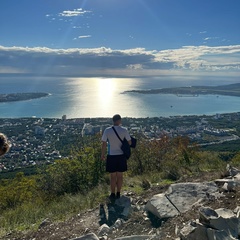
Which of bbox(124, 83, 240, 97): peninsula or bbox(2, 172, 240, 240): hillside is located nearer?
bbox(2, 172, 240, 240): hillside

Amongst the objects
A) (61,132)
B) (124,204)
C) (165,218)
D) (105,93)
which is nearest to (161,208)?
(165,218)

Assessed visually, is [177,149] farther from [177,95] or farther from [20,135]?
[177,95]

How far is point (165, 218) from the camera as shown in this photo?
432 centimetres

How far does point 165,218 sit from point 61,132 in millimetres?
41115

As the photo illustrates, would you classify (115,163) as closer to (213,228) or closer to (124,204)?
(124,204)

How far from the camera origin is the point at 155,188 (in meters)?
5.88

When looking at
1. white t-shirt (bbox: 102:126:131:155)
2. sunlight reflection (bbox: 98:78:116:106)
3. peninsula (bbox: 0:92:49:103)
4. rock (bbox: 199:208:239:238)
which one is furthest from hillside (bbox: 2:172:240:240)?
peninsula (bbox: 0:92:49:103)

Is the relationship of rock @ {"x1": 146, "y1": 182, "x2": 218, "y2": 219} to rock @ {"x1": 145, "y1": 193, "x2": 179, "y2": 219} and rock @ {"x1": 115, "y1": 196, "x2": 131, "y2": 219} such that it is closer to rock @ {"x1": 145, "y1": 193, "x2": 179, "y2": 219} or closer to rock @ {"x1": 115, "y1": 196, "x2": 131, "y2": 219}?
rock @ {"x1": 145, "y1": 193, "x2": 179, "y2": 219}

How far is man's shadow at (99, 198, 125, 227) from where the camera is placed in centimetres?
462

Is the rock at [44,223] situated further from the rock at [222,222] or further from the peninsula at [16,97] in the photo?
the peninsula at [16,97]

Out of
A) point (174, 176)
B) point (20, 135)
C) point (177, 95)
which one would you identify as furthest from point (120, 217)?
point (177, 95)

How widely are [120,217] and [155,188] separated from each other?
4.61ft

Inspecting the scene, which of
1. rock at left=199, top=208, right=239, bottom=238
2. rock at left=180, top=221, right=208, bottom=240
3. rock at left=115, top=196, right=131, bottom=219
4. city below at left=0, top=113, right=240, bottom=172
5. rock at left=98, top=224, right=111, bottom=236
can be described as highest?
rock at left=199, top=208, right=239, bottom=238

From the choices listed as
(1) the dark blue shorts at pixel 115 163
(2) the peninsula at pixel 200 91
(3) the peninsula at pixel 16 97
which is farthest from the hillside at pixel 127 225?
(2) the peninsula at pixel 200 91
